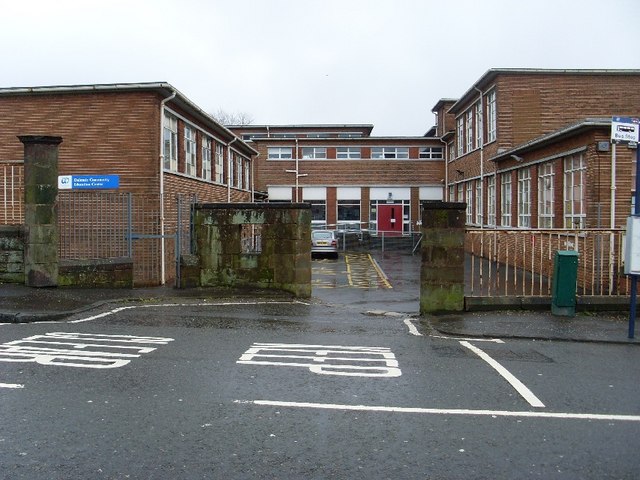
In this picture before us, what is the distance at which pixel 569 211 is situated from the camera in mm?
18766

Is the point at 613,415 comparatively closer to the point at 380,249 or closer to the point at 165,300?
the point at 165,300

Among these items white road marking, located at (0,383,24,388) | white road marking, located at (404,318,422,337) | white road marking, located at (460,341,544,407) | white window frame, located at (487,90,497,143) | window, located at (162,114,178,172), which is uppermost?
white window frame, located at (487,90,497,143)

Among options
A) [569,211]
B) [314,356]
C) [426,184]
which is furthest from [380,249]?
[314,356]

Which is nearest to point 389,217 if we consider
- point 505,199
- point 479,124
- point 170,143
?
point 479,124

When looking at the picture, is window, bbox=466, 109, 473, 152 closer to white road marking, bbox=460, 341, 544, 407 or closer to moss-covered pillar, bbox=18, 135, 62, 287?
moss-covered pillar, bbox=18, 135, 62, 287

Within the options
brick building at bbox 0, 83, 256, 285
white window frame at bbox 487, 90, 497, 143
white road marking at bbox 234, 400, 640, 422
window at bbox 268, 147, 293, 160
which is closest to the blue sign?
brick building at bbox 0, 83, 256, 285

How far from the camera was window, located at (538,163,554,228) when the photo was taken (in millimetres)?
20562

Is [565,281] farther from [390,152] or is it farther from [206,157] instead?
[390,152]

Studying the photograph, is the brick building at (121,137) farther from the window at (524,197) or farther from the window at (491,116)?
the window at (491,116)

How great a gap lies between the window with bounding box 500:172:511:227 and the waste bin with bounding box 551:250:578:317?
15674 mm

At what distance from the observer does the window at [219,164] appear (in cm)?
2795

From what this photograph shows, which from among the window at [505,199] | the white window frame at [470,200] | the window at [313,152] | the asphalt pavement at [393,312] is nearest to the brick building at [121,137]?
the asphalt pavement at [393,312]

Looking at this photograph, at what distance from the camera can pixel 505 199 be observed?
26.8 metres

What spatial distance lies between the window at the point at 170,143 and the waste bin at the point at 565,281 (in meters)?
12.6
